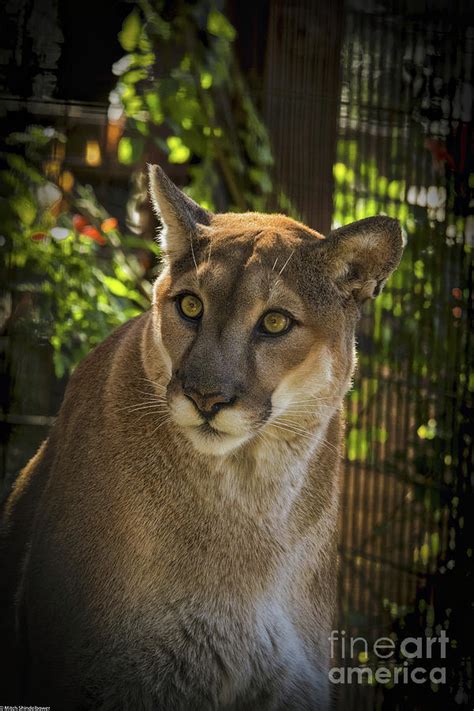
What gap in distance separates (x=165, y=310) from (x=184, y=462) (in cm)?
40

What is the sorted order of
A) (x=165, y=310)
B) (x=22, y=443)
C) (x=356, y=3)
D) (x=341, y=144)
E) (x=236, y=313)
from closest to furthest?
(x=236, y=313)
(x=165, y=310)
(x=22, y=443)
(x=356, y=3)
(x=341, y=144)

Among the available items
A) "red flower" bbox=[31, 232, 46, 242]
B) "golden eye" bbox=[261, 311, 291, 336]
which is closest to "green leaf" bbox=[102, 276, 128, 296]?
"red flower" bbox=[31, 232, 46, 242]

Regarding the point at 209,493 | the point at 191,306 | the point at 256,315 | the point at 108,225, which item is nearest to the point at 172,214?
the point at 191,306

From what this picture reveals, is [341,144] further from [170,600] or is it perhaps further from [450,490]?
[170,600]

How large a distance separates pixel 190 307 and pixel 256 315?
0.63 ft

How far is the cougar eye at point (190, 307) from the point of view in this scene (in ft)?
7.66

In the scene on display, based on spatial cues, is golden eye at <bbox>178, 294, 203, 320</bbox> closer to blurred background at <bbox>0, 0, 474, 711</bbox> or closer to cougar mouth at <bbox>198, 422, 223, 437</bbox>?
cougar mouth at <bbox>198, 422, 223, 437</bbox>

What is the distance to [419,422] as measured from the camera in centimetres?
399

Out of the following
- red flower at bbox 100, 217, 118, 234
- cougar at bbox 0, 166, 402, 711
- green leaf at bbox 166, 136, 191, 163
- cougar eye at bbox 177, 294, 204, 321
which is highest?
green leaf at bbox 166, 136, 191, 163

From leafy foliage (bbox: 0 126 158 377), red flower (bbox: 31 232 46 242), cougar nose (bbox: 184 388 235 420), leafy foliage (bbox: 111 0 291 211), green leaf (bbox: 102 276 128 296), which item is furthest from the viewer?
green leaf (bbox: 102 276 128 296)

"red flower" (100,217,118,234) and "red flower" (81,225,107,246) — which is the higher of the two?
"red flower" (100,217,118,234)

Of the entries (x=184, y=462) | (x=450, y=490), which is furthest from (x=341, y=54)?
(x=184, y=462)

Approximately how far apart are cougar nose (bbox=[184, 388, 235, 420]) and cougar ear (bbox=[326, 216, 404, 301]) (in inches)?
19.9

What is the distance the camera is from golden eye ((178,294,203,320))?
2332 millimetres
